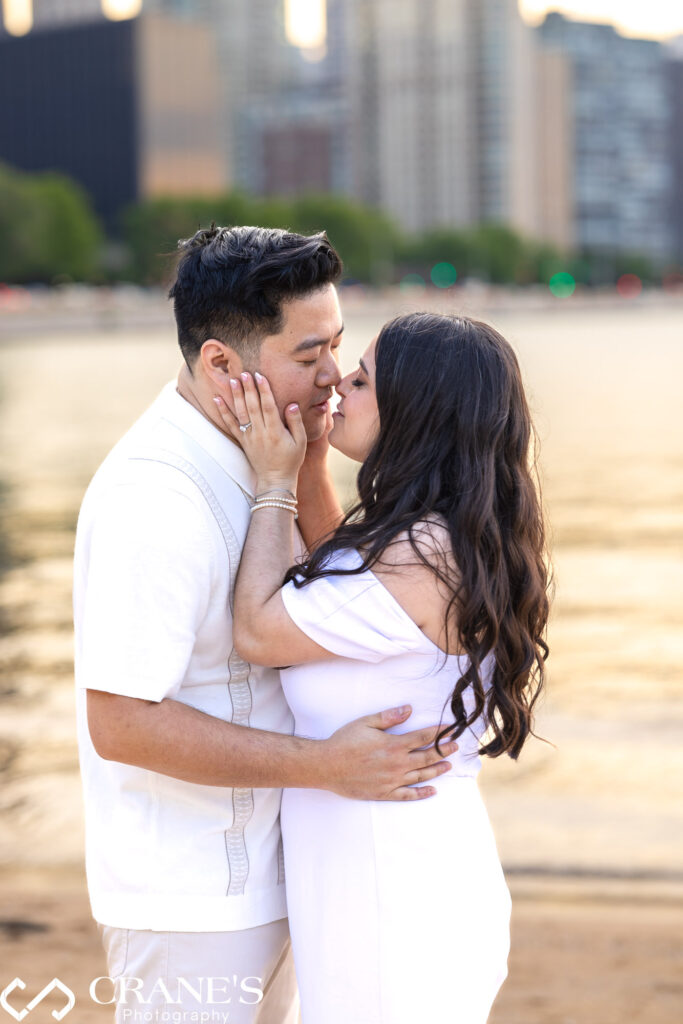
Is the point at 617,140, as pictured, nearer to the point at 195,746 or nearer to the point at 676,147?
the point at 676,147

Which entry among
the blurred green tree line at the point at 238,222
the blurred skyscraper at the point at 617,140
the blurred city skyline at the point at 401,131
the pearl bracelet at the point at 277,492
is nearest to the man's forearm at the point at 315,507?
the pearl bracelet at the point at 277,492

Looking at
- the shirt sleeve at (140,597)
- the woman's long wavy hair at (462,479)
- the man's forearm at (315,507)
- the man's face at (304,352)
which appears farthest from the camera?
the man's forearm at (315,507)

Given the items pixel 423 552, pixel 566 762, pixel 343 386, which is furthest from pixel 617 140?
pixel 423 552

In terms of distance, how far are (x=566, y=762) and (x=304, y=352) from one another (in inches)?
179

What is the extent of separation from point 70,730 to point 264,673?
4.95m

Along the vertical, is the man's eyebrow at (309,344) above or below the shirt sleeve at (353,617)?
above

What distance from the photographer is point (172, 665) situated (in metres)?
2.21

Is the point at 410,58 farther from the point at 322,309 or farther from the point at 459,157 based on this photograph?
the point at 322,309

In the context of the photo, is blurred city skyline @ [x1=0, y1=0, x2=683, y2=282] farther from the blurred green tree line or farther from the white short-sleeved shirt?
the white short-sleeved shirt

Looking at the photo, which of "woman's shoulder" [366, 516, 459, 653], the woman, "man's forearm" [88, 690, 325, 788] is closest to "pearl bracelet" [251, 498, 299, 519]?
the woman

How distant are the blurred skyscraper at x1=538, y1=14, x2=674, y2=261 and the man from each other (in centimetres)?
16920

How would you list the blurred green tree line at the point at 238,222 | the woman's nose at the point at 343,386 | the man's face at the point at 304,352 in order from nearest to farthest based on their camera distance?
1. the man's face at the point at 304,352
2. the woman's nose at the point at 343,386
3. the blurred green tree line at the point at 238,222

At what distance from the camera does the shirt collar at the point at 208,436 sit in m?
2.41

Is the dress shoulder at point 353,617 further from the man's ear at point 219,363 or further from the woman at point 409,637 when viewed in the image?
the man's ear at point 219,363
